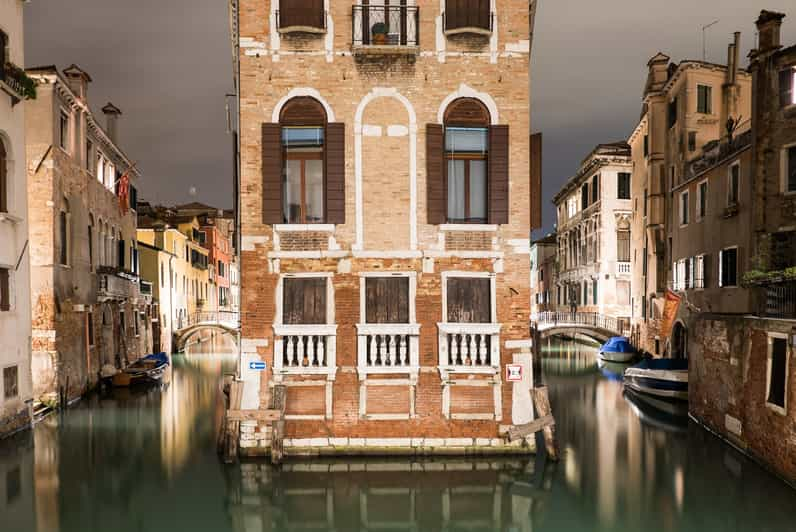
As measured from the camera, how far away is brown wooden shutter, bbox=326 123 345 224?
1156cm

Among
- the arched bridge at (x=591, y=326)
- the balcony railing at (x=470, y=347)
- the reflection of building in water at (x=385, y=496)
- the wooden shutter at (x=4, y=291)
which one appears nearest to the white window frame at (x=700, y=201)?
the arched bridge at (x=591, y=326)

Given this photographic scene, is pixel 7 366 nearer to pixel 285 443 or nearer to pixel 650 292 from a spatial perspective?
pixel 285 443

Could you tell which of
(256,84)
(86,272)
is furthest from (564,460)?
(86,272)

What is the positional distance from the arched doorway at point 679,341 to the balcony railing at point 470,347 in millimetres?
14990

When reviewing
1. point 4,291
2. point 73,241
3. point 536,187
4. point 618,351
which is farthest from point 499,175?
point 618,351

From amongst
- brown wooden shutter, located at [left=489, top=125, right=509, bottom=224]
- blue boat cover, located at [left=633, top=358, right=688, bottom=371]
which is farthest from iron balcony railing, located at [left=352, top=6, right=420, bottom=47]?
blue boat cover, located at [left=633, top=358, right=688, bottom=371]

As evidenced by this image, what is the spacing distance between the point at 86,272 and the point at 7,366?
297 inches

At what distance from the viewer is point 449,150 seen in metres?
12.0

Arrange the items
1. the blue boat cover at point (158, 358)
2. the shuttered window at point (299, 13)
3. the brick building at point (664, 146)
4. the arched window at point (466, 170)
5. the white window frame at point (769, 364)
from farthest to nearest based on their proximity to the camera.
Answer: the blue boat cover at point (158, 358), the brick building at point (664, 146), the arched window at point (466, 170), the shuttered window at point (299, 13), the white window frame at point (769, 364)

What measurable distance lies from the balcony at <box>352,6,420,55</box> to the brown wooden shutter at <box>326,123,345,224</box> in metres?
1.59

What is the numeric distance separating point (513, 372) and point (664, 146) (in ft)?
64.9

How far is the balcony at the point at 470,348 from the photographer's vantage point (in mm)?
11578

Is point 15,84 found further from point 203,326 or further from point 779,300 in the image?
point 203,326

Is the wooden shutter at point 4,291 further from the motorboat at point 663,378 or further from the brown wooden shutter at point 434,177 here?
the motorboat at point 663,378
